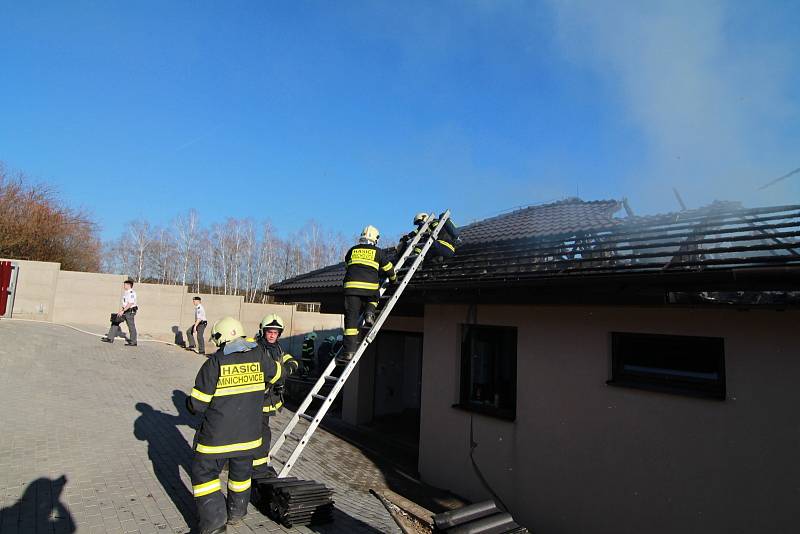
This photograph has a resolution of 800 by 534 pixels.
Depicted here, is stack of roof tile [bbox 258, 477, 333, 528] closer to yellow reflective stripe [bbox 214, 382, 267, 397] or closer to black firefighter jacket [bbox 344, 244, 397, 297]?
yellow reflective stripe [bbox 214, 382, 267, 397]

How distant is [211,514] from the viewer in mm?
3523

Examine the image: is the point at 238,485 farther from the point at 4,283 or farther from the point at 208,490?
the point at 4,283

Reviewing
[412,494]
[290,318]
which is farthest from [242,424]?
[290,318]

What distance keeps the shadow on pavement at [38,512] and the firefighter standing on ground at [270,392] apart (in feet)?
4.97

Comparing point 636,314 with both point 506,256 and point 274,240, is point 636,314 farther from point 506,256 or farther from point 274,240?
A: point 274,240

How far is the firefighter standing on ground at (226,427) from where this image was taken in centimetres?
354

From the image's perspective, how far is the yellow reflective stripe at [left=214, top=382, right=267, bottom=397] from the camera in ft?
11.9

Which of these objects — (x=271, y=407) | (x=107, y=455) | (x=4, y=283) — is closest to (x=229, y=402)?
(x=271, y=407)

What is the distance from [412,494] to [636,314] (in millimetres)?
3914

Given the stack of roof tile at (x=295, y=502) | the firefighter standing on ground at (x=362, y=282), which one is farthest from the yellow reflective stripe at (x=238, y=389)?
the firefighter standing on ground at (x=362, y=282)

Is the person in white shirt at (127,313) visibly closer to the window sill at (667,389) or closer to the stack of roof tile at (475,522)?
the stack of roof tile at (475,522)

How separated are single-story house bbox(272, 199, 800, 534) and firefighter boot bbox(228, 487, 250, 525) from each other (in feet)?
11.1

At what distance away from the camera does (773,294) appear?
4.07 meters

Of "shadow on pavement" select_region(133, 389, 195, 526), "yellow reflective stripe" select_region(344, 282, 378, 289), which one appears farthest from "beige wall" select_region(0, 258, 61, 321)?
"yellow reflective stripe" select_region(344, 282, 378, 289)
